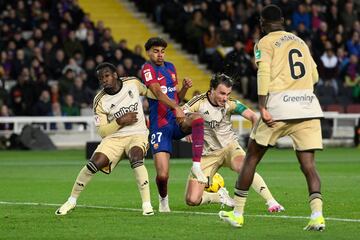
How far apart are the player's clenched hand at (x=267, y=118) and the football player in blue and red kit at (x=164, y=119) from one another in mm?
2514

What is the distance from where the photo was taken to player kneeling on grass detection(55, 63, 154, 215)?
48.0 feet

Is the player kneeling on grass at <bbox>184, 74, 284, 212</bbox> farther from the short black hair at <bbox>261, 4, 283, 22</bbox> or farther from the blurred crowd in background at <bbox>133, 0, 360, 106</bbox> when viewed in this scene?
the blurred crowd in background at <bbox>133, 0, 360, 106</bbox>

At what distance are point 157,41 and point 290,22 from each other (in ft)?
78.2

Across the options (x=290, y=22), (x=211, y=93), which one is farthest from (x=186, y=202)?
(x=290, y=22)

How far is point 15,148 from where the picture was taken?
104 ft

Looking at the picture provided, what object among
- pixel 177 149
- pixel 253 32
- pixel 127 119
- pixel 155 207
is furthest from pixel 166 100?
pixel 253 32

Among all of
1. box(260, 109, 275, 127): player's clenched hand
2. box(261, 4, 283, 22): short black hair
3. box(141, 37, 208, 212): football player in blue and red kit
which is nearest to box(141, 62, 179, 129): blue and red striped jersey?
box(141, 37, 208, 212): football player in blue and red kit

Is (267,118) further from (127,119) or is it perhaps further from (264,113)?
(127,119)

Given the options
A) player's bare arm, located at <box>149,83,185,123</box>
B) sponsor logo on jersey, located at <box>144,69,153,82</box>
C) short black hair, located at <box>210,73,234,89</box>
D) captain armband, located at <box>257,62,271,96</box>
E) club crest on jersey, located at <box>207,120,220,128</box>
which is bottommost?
club crest on jersey, located at <box>207,120,220,128</box>

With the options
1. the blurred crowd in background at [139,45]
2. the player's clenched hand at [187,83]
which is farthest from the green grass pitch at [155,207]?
the blurred crowd in background at [139,45]

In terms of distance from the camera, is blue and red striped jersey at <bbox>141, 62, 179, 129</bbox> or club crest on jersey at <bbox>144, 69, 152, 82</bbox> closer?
club crest on jersey at <bbox>144, 69, 152, 82</bbox>

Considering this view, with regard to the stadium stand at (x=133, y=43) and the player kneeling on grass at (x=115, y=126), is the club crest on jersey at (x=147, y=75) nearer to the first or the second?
the player kneeling on grass at (x=115, y=126)

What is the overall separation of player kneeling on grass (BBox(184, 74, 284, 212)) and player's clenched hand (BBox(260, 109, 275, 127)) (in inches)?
114

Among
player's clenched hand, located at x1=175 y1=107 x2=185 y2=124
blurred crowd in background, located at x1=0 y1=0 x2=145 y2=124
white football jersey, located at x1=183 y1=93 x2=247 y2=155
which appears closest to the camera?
player's clenched hand, located at x1=175 y1=107 x2=185 y2=124
